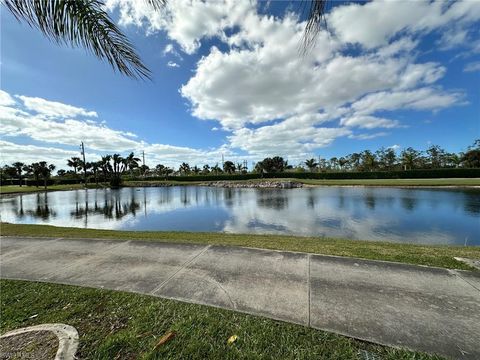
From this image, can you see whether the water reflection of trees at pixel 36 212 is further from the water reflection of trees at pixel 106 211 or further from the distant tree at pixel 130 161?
the distant tree at pixel 130 161

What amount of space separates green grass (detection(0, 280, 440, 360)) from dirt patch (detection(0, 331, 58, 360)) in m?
0.22

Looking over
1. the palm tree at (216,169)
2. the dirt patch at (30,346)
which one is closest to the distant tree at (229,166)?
the palm tree at (216,169)

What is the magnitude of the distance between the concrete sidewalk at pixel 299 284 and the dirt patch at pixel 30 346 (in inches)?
41.4

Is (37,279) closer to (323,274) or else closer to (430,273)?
(323,274)

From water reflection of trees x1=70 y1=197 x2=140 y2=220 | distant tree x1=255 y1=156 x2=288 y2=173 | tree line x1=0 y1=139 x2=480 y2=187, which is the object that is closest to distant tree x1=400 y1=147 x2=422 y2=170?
tree line x1=0 y1=139 x2=480 y2=187

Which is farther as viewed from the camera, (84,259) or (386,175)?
(386,175)

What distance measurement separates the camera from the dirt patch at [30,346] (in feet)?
6.93

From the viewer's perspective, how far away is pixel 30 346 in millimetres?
2240

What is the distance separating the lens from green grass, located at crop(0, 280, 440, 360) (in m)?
2.08

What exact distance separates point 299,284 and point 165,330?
1.89 meters

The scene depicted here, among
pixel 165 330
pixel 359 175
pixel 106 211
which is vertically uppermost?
pixel 359 175

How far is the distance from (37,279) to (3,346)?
1815 millimetres

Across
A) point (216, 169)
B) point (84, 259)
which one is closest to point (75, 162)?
point (216, 169)

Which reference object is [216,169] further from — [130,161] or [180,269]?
[180,269]
